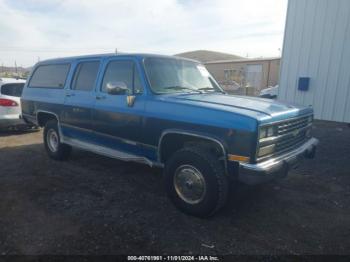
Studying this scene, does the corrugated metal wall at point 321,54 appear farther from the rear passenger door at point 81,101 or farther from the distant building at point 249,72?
the distant building at point 249,72

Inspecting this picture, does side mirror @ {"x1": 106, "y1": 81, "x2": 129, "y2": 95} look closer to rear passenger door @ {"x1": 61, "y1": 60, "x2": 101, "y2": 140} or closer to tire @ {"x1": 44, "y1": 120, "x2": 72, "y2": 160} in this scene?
rear passenger door @ {"x1": 61, "y1": 60, "x2": 101, "y2": 140}

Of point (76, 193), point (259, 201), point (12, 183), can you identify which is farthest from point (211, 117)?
point (12, 183)

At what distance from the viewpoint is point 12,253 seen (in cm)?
286

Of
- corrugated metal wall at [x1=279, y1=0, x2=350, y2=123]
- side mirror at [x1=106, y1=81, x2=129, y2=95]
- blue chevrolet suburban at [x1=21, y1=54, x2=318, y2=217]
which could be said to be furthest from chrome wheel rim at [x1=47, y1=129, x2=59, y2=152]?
corrugated metal wall at [x1=279, y1=0, x2=350, y2=123]

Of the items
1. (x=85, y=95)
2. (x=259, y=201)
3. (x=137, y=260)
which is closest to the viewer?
(x=137, y=260)

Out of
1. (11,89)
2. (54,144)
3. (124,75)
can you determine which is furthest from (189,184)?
(11,89)

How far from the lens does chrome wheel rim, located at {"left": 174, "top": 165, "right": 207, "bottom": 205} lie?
3.55 metres

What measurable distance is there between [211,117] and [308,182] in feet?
8.61

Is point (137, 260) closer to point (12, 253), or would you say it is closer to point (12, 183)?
point (12, 253)

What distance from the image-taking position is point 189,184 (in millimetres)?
3639

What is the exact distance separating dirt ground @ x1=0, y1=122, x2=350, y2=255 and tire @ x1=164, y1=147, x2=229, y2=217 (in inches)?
7.3

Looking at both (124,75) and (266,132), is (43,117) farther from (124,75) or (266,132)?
(266,132)

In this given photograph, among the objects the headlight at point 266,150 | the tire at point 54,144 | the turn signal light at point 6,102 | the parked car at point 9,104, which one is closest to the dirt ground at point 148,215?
the tire at point 54,144

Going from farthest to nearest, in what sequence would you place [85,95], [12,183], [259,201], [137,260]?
[85,95] < [12,183] < [259,201] < [137,260]
